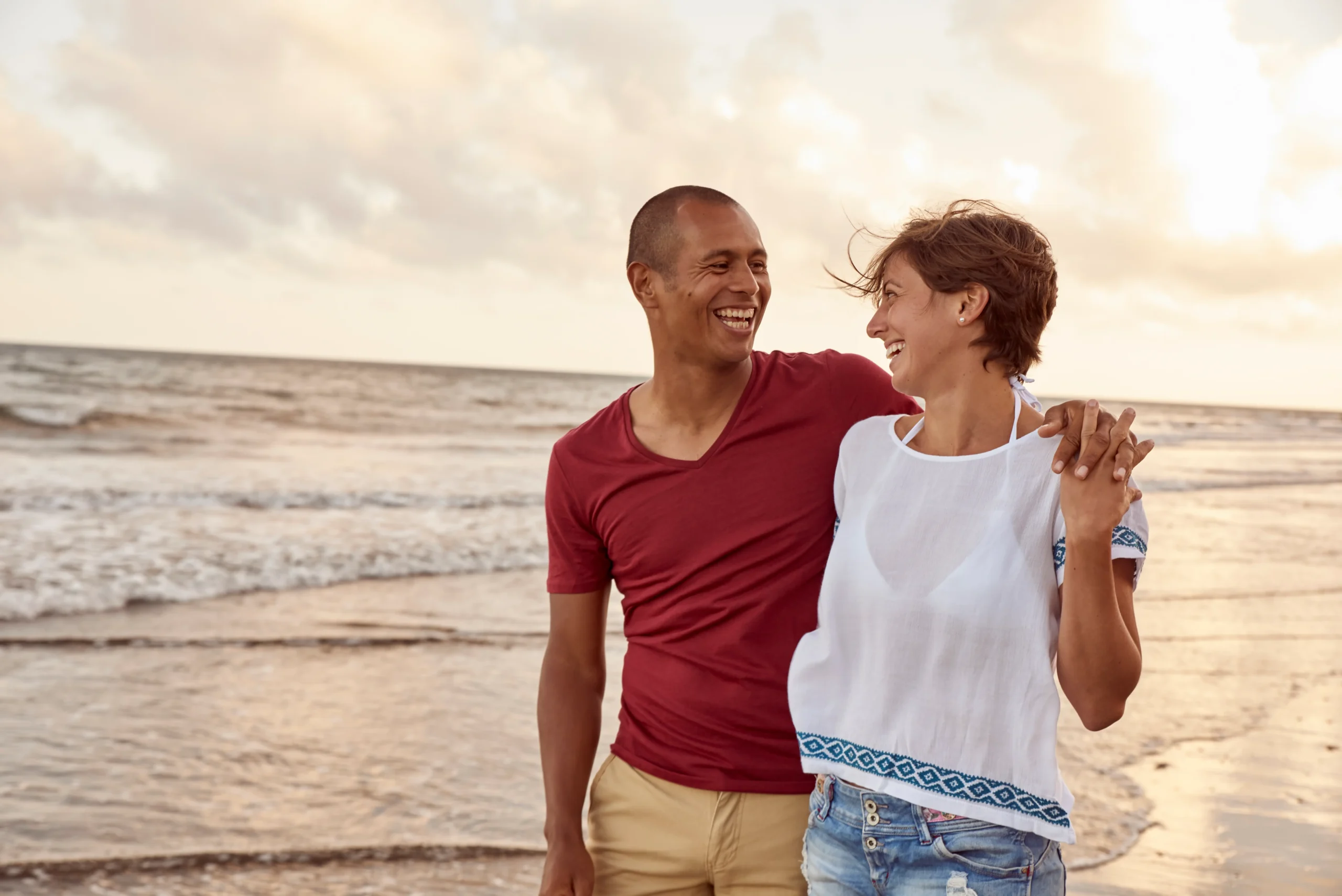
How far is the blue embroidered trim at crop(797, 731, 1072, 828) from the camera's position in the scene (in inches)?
66.5

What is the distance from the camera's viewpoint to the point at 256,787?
4.57 m

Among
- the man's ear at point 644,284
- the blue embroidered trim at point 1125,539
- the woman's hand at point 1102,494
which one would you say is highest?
the man's ear at point 644,284

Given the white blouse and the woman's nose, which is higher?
the woman's nose

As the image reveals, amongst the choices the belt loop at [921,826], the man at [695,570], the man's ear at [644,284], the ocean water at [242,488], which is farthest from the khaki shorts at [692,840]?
the ocean water at [242,488]

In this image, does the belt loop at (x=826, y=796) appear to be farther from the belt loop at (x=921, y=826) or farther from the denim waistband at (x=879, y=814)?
the belt loop at (x=921, y=826)

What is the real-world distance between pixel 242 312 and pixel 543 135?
63.2ft

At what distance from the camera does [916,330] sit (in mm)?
1918

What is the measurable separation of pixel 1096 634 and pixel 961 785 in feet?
1.11

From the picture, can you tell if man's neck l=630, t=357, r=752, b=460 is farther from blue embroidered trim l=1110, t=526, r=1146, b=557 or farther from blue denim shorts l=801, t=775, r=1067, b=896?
blue embroidered trim l=1110, t=526, r=1146, b=557

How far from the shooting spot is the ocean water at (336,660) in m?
4.21

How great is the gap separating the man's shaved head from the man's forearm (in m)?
0.98

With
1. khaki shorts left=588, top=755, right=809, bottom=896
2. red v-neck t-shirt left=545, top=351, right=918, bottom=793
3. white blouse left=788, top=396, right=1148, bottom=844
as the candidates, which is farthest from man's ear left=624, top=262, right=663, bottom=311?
khaki shorts left=588, top=755, right=809, bottom=896

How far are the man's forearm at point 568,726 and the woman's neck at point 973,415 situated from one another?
1092 mm

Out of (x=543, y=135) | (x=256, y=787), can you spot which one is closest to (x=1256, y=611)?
(x=256, y=787)
